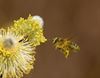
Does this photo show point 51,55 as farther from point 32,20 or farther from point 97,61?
point 32,20

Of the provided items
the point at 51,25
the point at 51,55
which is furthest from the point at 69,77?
the point at 51,25

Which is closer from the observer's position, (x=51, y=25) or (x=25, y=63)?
(x=25, y=63)

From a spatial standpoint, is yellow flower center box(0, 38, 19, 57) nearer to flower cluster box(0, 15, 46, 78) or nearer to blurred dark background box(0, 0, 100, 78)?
flower cluster box(0, 15, 46, 78)

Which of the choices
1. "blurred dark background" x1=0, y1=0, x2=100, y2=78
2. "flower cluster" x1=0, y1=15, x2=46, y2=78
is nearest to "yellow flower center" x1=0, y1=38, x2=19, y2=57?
"flower cluster" x1=0, y1=15, x2=46, y2=78

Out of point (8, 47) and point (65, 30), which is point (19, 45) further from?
point (65, 30)

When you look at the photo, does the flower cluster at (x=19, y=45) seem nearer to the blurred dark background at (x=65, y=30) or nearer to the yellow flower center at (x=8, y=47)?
the yellow flower center at (x=8, y=47)

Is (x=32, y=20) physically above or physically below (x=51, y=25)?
below
